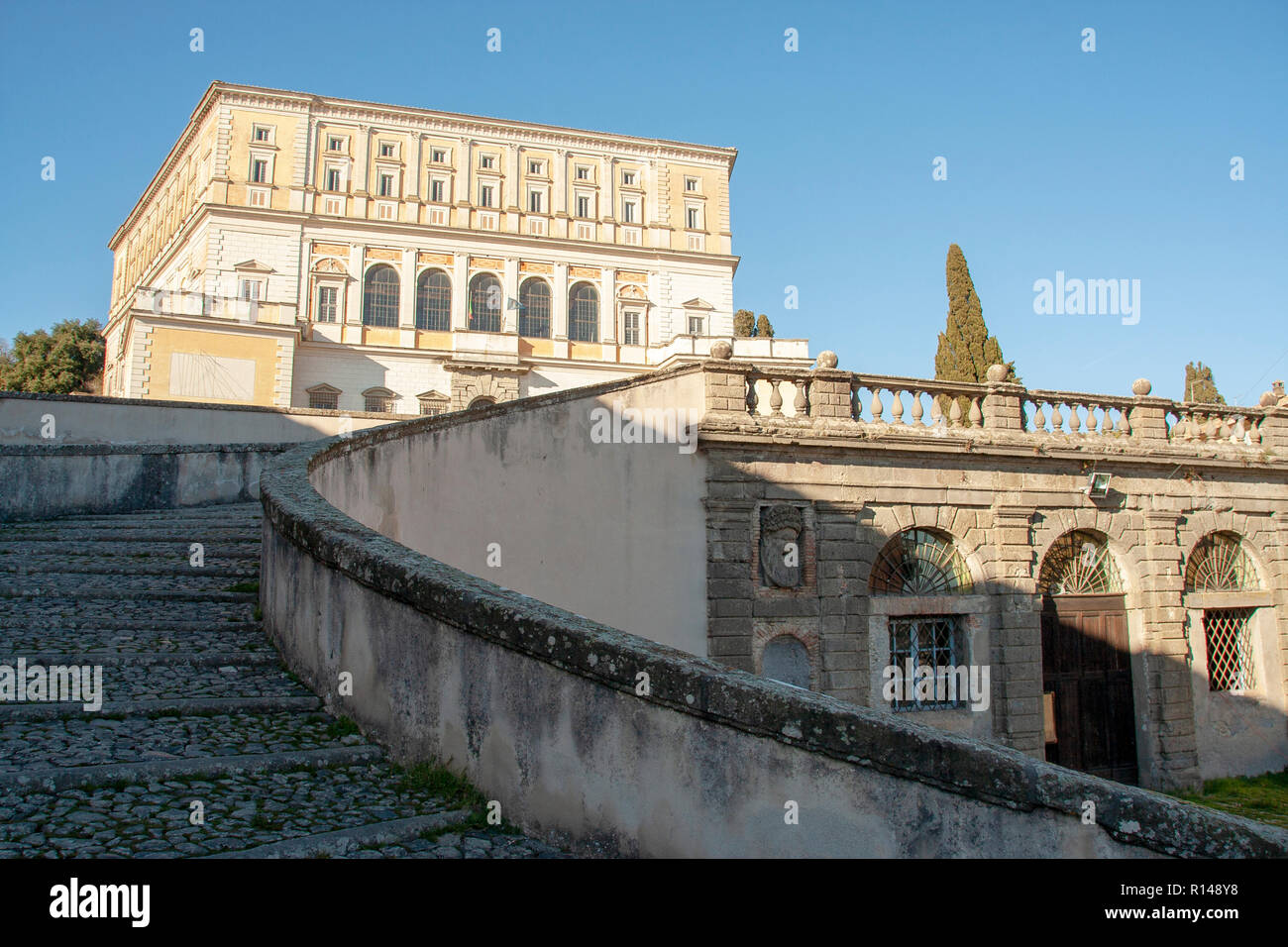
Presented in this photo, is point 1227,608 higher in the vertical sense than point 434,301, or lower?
lower

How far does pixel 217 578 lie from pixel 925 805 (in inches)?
264

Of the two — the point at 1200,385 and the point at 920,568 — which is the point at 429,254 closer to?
the point at 920,568

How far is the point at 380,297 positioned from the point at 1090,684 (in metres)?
32.9

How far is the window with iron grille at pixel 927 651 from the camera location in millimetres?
12555

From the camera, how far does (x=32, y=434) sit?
50.3ft

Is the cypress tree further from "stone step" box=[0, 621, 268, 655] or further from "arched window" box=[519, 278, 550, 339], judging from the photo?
"stone step" box=[0, 621, 268, 655]

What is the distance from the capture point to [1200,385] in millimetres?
43594

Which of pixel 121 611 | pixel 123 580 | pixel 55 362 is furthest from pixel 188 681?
pixel 55 362

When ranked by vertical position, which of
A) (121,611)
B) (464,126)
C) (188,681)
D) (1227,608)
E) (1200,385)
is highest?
(464,126)

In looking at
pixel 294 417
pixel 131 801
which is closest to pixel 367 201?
pixel 294 417

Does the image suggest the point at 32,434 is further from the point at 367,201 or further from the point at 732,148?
the point at 732,148

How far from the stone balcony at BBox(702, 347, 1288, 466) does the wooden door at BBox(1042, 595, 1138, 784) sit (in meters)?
2.62

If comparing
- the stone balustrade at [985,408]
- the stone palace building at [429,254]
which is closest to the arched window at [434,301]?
the stone palace building at [429,254]

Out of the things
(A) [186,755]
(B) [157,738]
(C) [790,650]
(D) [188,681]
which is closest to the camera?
(A) [186,755]
